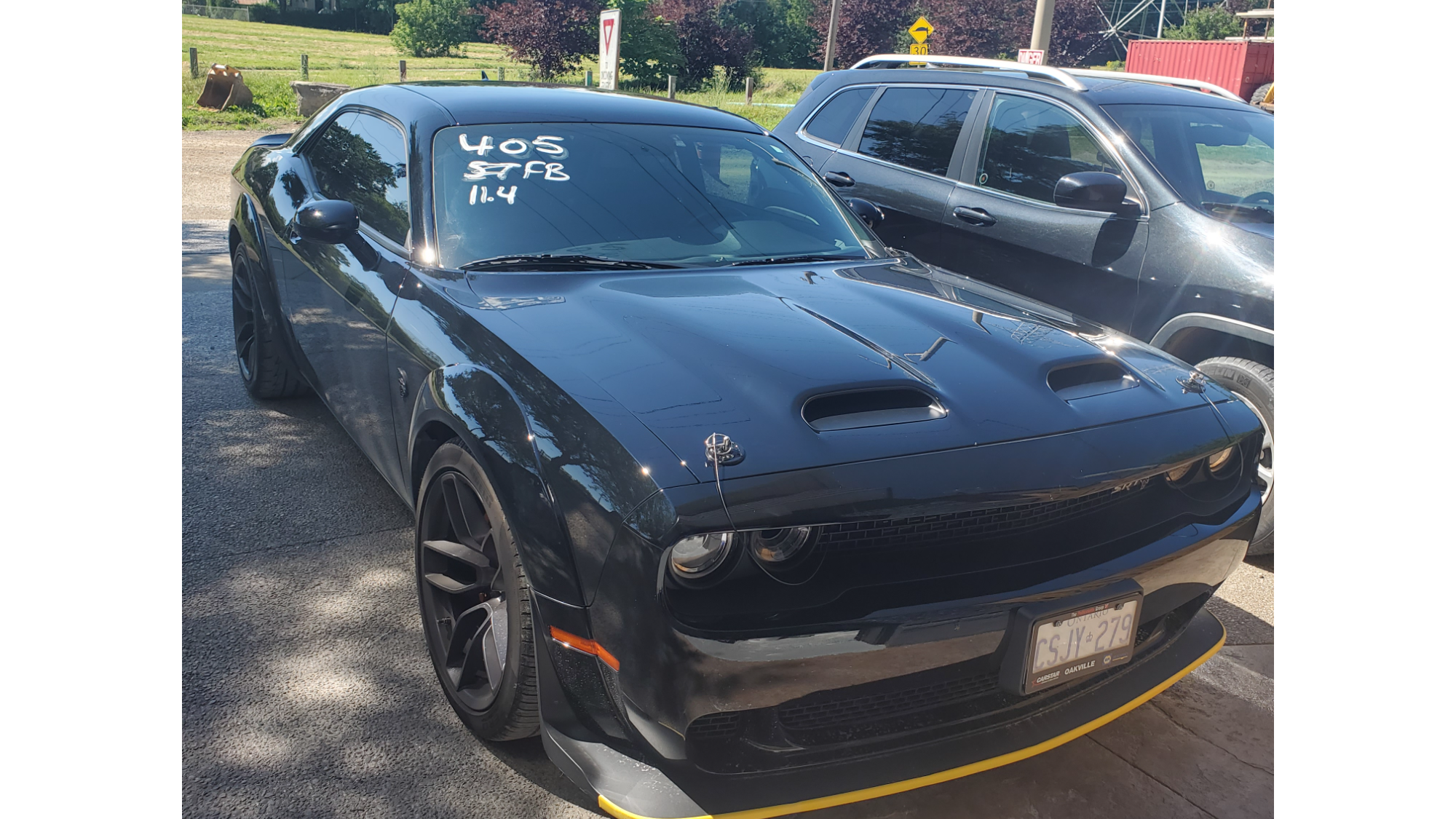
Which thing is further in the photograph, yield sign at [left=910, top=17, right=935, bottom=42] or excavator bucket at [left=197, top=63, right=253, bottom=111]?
yield sign at [left=910, top=17, right=935, bottom=42]

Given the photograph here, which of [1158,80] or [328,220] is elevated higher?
[1158,80]

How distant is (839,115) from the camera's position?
19.6 feet

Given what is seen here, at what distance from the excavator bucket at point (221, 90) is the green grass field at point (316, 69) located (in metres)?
0.22

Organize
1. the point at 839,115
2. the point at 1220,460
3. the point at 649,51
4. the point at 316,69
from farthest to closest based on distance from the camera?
1. the point at 316,69
2. the point at 649,51
3. the point at 839,115
4. the point at 1220,460

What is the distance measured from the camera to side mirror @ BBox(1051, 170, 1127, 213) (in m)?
4.22

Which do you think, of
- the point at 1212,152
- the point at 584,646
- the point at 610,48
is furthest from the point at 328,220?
the point at 610,48

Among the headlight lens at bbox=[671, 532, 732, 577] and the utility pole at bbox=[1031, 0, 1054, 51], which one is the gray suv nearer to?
the headlight lens at bbox=[671, 532, 732, 577]

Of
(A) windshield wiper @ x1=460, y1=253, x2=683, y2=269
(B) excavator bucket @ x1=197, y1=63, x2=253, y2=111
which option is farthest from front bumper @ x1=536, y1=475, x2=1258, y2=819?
(B) excavator bucket @ x1=197, y1=63, x2=253, y2=111

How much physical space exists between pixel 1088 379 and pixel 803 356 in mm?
732

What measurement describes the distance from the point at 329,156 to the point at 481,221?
1.42m

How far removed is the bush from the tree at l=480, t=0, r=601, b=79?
20314 mm

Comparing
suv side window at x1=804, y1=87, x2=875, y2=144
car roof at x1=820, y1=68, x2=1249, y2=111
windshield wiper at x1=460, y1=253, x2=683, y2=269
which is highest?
car roof at x1=820, y1=68, x2=1249, y2=111

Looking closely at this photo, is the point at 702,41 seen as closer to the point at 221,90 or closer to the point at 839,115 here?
the point at 221,90

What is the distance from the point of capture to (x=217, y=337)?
5902mm
